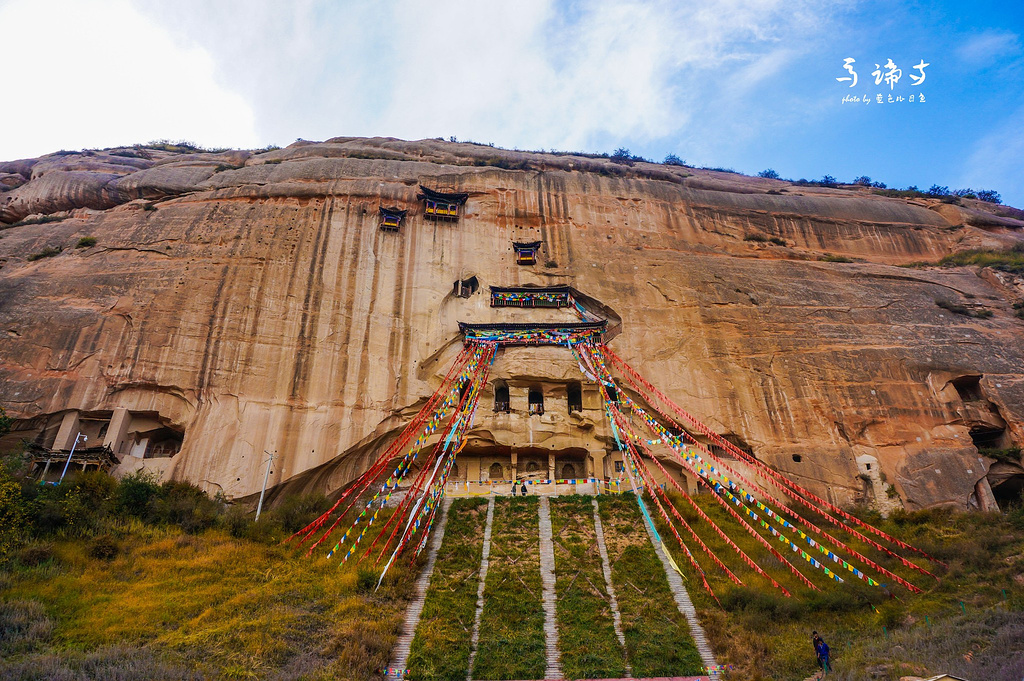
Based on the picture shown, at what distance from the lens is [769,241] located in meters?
28.2

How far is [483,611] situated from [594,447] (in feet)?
31.4

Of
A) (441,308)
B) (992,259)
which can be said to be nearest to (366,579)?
(441,308)

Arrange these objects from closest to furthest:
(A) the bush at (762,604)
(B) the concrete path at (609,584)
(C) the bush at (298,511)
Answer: (B) the concrete path at (609,584) < (A) the bush at (762,604) < (C) the bush at (298,511)

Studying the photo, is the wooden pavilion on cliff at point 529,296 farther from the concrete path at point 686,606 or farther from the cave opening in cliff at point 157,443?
the cave opening in cliff at point 157,443

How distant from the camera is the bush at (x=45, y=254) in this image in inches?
917

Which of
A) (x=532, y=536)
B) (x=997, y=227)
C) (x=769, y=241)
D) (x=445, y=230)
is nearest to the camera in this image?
(x=532, y=536)

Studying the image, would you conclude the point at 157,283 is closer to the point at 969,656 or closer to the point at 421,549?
the point at 421,549

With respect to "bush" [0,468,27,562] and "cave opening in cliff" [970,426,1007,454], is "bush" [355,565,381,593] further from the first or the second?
"cave opening in cliff" [970,426,1007,454]

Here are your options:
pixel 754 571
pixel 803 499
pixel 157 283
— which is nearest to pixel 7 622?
pixel 157 283

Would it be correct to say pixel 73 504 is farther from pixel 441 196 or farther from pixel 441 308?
pixel 441 196

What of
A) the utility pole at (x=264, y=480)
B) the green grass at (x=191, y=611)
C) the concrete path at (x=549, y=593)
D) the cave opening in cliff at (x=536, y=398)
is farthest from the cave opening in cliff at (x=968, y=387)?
the utility pole at (x=264, y=480)

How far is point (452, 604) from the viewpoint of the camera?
14.2 m

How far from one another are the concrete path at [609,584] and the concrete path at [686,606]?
58.6 inches

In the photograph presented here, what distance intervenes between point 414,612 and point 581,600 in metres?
4.12
